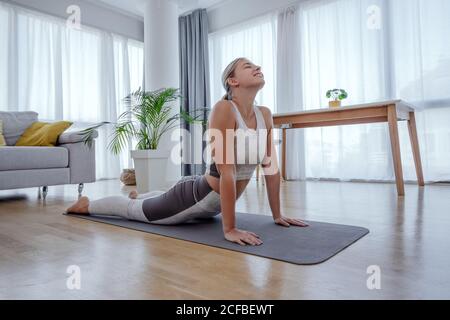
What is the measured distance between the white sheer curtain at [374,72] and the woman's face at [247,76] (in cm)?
256

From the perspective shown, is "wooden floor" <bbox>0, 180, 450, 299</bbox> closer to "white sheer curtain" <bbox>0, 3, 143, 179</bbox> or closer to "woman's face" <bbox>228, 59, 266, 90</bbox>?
"woman's face" <bbox>228, 59, 266, 90</bbox>

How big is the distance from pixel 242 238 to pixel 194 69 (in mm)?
4174

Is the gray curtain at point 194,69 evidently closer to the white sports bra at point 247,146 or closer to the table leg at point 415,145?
the table leg at point 415,145

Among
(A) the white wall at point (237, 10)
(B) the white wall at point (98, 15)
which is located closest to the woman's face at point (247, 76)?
(A) the white wall at point (237, 10)

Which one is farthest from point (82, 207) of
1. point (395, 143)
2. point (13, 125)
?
point (395, 143)

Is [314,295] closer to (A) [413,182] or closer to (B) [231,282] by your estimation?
(B) [231,282]

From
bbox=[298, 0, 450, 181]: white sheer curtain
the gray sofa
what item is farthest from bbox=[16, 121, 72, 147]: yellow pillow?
bbox=[298, 0, 450, 181]: white sheer curtain

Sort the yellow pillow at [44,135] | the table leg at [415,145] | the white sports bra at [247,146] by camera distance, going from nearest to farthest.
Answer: the white sports bra at [247,146]
the yellow pillow at [44,135]
the table leg at [415,145]

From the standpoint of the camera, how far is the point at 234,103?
121cm

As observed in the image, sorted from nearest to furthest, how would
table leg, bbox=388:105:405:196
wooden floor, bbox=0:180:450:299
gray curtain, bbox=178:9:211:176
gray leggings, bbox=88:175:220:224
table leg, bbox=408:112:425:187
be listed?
1. wooden floor, bbox=0:180:450:299
2. gray leggings, bbox=88:175:220:224
3. table leg, bbox=388:105:405:196
4. table leg, bbox=408:112:425:187
5. gray curtain, bbox=178:9:211:176

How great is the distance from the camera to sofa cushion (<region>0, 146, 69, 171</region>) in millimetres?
2215

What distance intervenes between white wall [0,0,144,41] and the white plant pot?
2.67 meters

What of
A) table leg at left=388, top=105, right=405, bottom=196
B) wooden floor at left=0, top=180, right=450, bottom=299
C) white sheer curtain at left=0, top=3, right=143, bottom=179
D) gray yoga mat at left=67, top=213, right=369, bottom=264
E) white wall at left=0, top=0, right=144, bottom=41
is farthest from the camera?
white wall at left=0, top=0, right=144, bottom=41

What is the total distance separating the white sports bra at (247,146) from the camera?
3.87ft
